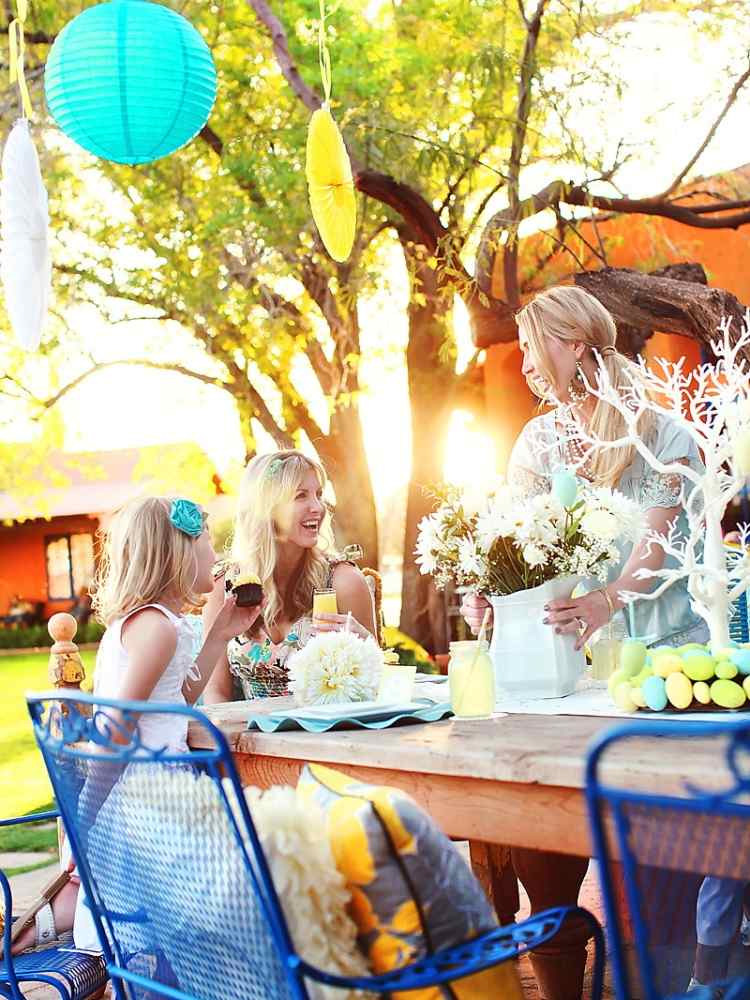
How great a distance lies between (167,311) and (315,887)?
903 centimetres

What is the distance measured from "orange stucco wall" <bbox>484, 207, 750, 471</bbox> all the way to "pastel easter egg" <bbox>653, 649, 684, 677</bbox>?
7.13 metres

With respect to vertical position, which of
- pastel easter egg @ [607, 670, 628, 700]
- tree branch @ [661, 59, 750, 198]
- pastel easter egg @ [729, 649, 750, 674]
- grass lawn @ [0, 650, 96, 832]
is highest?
tree branch @ [661, 59, 750, 198]

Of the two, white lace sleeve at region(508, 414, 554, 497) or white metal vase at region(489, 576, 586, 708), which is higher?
white lace sleeve at region(508, 414, 554, 497)

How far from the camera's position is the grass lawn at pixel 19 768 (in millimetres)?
7218

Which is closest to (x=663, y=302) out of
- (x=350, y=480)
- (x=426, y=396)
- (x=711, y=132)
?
(x=711, y=132)

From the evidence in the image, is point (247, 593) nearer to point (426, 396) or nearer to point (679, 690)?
point (679, 690)

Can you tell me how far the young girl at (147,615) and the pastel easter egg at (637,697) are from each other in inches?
37.1

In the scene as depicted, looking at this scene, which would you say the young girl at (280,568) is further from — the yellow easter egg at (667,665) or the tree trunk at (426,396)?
the tree trunk at (426,396)

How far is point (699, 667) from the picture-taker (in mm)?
2229

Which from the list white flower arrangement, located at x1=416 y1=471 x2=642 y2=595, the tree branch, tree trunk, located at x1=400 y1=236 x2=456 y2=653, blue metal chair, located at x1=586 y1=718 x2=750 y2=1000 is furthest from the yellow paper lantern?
tree trunk, located at x1=400 y1=236 x2=456 y2=653

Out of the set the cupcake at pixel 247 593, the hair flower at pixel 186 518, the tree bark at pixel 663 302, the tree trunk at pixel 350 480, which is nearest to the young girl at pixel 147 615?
the hair flower at pixel 186 518

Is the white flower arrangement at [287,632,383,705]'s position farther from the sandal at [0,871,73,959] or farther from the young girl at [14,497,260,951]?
the sandal at [0,871,73,959]

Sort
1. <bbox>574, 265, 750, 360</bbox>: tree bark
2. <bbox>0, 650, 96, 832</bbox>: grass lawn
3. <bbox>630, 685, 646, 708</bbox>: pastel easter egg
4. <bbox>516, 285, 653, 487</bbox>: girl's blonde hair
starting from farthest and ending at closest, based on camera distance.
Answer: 1. <bbox>0, 650, 96, 832</bbox>: grass lawn
2. <bbox>574, 265, 750, 360</bbox>: tree bark
3. <bbox>516, 285, 653, 487</bbox>: girl's blonde hair
4. <bbox>630, 685, 646, 708</bbox>: pastel easter egg

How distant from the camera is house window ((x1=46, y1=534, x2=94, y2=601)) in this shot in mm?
24906
